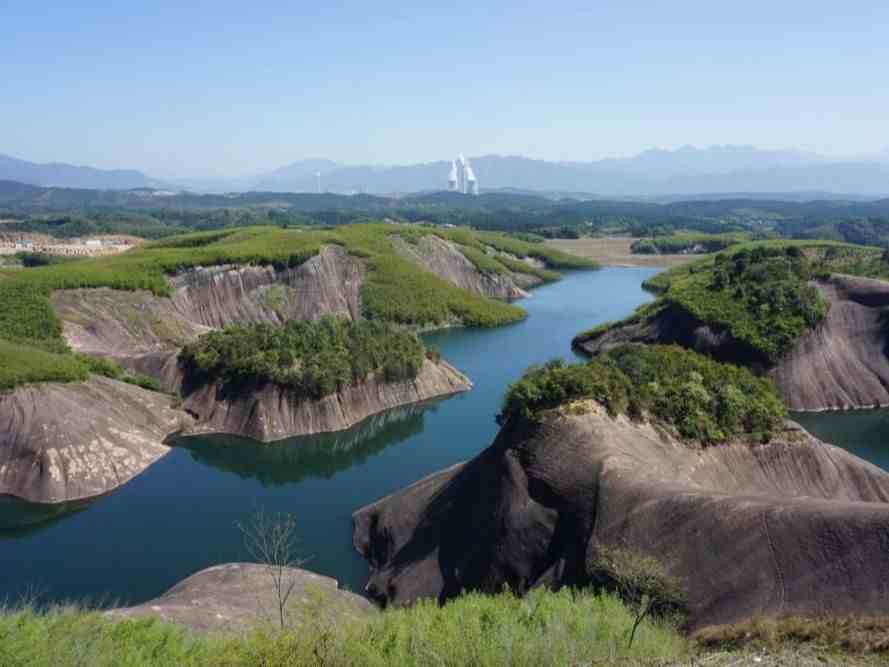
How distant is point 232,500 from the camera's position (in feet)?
125

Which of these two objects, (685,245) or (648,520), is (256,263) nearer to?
(648,520)

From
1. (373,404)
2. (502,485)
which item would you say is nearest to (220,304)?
(373,404)

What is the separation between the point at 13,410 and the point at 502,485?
1144 inches

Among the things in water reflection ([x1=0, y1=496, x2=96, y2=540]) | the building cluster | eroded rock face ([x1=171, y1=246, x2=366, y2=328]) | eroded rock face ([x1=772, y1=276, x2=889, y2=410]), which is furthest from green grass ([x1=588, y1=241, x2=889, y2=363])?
the building cluster

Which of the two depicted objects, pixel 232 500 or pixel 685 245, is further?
pixel 685 245

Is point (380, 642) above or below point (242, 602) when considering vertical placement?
above

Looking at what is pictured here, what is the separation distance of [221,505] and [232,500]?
2.72ft

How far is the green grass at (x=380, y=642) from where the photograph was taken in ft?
45.3

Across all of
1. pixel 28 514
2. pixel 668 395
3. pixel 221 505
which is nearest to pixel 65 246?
pixel 28 514

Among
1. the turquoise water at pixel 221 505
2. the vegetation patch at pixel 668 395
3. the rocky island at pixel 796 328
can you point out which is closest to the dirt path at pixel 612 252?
Answer: the rocky island at pixel 796 328

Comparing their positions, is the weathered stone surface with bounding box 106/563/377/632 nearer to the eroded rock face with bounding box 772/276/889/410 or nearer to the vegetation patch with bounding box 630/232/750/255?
the eroded rock face with bounding box 772/276/889/410

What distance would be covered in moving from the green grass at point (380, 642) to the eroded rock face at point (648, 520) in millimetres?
3716

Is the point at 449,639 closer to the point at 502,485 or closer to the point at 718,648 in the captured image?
the point at 718,648

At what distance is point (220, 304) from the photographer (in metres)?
75.2
